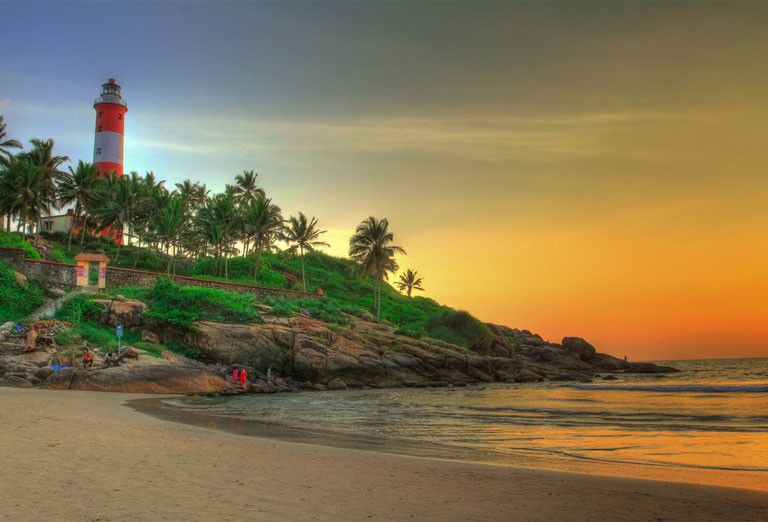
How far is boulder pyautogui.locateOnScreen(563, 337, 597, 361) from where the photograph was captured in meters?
68.1

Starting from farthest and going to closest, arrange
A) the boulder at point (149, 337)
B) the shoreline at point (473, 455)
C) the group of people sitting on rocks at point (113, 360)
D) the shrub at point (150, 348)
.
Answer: the boulder at point (149, 337)
the shrub at point (150, 348)
the group of people sitting on rocks at point (113, 360)
the shoreline at point (473, 455)

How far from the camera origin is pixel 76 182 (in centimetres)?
5766

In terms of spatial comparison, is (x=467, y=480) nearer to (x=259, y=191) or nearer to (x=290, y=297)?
(x=290, y=297)

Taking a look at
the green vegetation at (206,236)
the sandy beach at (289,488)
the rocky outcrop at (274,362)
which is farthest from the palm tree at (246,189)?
the sandy beach at (289,488)

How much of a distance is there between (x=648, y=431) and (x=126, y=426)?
13.5m

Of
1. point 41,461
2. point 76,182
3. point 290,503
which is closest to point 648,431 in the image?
point 290,503

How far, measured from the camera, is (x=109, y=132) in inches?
2667

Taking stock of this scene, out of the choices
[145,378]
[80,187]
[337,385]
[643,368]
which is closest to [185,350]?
[145,378]

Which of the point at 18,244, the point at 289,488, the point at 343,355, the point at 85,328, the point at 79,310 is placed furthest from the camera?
the point at 18,244

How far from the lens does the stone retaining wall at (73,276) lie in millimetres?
32688

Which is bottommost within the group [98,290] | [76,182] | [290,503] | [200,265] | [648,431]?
[648,431]

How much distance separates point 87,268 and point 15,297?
4.11 m

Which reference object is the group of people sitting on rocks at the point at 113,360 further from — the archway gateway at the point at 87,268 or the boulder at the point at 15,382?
the archway gateway at the point at 87,268

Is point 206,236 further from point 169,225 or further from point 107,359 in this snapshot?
point 107,359
